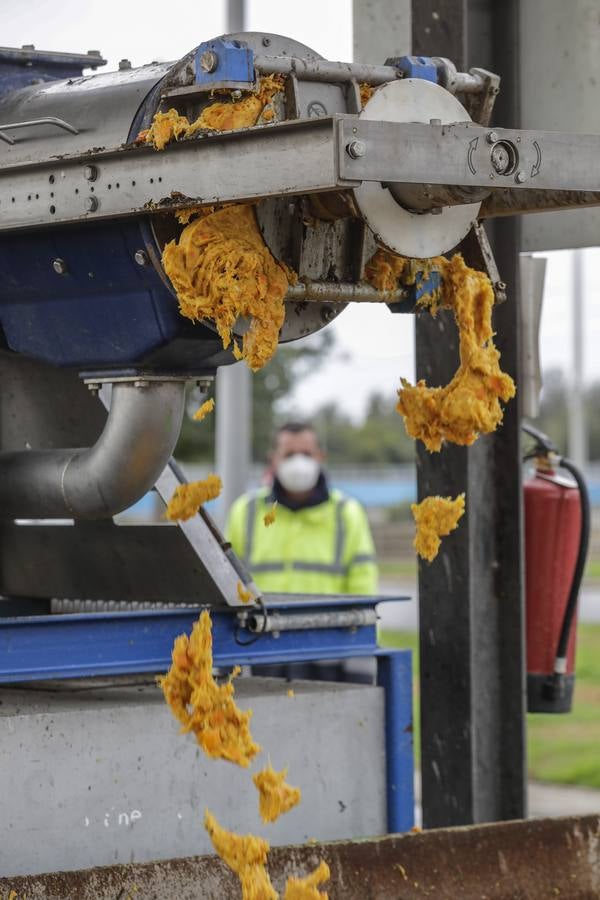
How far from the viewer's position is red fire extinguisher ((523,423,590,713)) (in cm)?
479

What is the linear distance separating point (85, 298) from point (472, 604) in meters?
1.57

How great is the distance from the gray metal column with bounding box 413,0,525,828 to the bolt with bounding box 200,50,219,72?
141cm

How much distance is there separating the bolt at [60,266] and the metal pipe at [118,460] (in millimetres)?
297

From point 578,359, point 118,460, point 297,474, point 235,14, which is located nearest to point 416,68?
point 118,460

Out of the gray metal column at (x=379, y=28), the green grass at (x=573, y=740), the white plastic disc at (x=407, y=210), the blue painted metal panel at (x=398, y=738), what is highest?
the gray metal column at (x=379, y=28)

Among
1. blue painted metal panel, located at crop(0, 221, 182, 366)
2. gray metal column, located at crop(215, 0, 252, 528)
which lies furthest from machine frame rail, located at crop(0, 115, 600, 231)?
gray metal column, located at crop(215, 0, 252, 528)

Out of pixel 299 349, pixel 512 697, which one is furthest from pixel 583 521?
pixel 299 349

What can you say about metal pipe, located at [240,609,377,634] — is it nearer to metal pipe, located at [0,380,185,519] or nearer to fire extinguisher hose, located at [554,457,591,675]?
metal pipe, located at [0,380,185,519]

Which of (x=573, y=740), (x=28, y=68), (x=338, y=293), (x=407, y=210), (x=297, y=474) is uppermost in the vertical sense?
(x=28, y=68)

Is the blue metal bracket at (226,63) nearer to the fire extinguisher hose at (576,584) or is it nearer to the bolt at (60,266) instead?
the bolt at (60,266)

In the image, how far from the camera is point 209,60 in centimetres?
336

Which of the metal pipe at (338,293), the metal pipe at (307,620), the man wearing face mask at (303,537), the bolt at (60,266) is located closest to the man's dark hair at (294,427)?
the man wearing face mask at (303,537)

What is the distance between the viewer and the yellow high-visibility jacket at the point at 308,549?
24.1ft

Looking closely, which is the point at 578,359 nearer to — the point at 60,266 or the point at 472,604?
the point at 472,604
